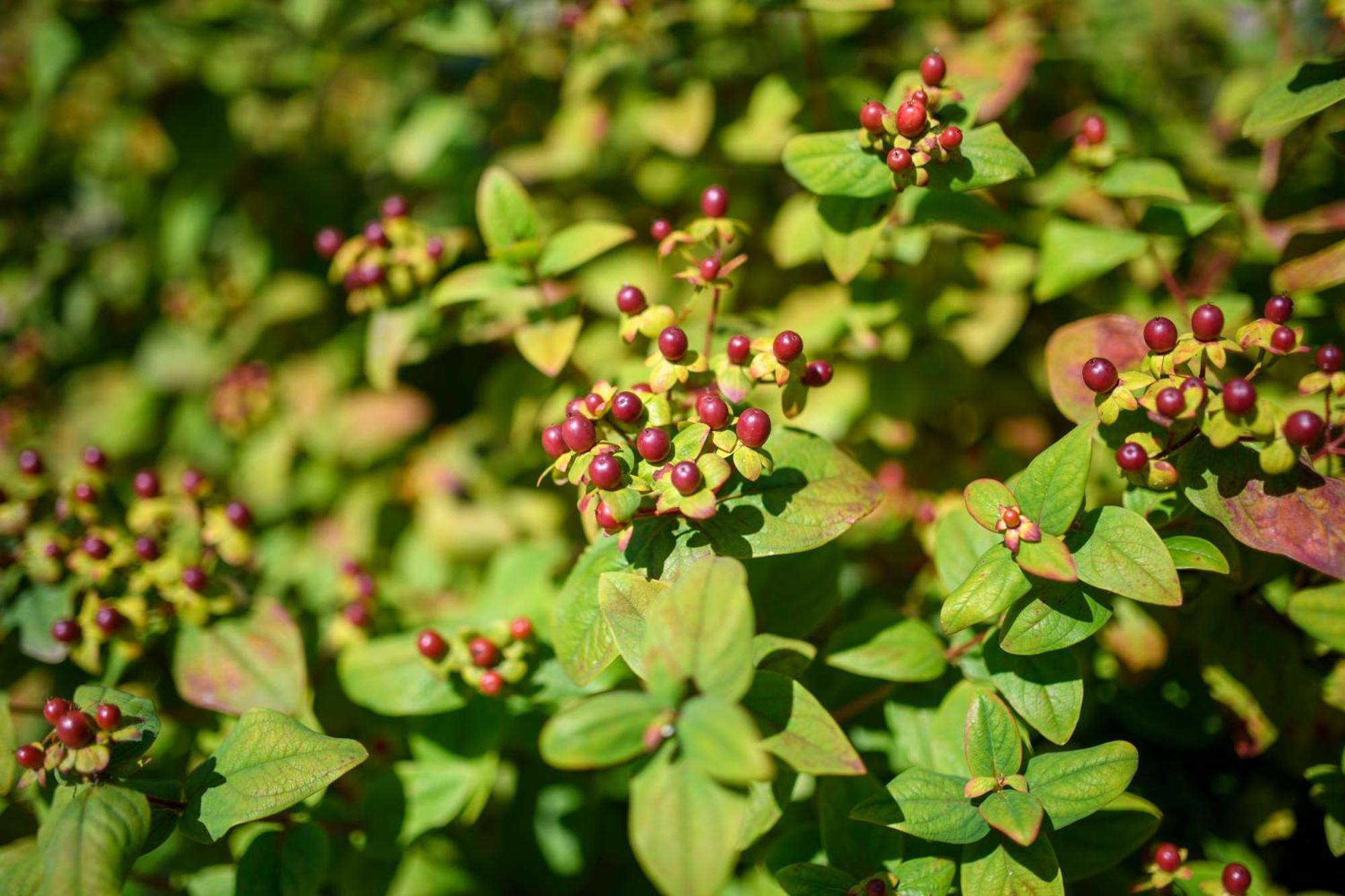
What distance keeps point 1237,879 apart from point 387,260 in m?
1.95

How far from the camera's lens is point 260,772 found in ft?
4.29

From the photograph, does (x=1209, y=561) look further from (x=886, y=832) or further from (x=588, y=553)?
(x=588, y=553)

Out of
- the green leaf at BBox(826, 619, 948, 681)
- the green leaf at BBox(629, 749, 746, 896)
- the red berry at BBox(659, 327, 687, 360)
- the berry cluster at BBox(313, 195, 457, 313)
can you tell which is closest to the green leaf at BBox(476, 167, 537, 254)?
the berry cluster at BBox(313, 195, 457, 313)

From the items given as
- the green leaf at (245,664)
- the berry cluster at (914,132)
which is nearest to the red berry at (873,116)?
the berry cluster at (914,132)

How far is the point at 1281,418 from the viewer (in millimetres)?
1168

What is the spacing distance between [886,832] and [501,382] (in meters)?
1.49

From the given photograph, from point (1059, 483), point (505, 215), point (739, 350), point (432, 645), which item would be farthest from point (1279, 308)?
point (432, 645)

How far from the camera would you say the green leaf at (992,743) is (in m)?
1.26

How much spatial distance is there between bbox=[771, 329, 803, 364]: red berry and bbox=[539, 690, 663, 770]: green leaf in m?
0.57

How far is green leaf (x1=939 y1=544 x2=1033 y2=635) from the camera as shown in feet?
4.02

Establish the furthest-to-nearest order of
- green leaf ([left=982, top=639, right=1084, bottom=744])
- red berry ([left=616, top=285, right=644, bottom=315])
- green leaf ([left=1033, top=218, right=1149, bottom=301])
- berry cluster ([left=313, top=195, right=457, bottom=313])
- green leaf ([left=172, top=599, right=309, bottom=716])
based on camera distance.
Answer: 1. berry cluster ([left=313, top=195, right=457, bottom=313])
2. green leaf ([left=1033, top=218, right=1149, bottom=301])
3. green leaf ([left=172, top=599, right=309, bottom=716])
4. red berry ([left=616, top=285, right=644, bottom=315])
5. green leaf ([left=982, top=639, right=1084, bottom=744])

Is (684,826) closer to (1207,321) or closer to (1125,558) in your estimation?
(1125,558)

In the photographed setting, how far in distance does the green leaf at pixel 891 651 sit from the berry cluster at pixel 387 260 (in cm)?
120

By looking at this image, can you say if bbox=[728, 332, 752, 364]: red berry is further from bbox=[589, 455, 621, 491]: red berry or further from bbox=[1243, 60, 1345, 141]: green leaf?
bbox=[1243, 60, 1345, 141]: green leaf
